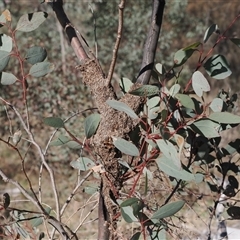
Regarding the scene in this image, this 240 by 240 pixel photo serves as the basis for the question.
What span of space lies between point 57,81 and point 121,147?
3.19 metres

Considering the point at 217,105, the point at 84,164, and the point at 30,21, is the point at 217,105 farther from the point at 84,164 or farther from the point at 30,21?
the point at 30,21

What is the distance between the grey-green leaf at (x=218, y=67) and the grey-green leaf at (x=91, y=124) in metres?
0.25

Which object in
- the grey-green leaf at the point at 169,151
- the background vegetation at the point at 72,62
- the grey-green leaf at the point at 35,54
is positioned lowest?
the background vegetation at the point at 72,62

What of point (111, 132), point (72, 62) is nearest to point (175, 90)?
point (111, 132)

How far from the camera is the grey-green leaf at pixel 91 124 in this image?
41.1 inches

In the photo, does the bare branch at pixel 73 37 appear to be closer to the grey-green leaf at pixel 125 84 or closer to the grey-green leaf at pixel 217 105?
the grey-green leaf at pixel 125 84

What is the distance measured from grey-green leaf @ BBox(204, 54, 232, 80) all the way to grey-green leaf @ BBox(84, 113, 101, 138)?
9.9 inches

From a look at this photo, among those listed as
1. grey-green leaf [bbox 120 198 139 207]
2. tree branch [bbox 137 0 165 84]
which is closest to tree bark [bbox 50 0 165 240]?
tree branch [bbox 137 0 165 84]

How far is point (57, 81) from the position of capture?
413cm

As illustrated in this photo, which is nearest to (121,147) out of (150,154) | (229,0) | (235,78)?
(150,154)

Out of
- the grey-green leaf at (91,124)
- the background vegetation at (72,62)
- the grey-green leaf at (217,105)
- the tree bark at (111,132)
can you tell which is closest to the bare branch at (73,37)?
the tree bark at (111,132)

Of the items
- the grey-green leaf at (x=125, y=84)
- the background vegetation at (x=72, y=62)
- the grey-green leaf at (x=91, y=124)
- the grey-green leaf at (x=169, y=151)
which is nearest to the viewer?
the grey-green leaf at (x=169, y=151)

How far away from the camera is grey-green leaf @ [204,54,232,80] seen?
1093 mm

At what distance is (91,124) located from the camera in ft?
3.44
